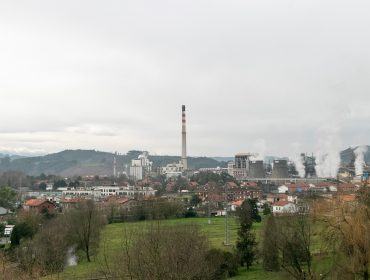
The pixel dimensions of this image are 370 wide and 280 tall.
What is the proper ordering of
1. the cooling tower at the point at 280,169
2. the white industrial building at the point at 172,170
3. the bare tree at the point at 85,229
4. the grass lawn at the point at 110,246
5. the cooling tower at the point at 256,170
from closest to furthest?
the grass lawn at the point at 110,246 → the bare tree at the point at 85,229 → the cooling tower at the point at 280,169 → the cooling tower at the point at 256,170 → the white industrial building at the point at 172,170

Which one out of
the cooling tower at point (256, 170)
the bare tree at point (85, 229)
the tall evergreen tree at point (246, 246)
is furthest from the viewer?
the cooling tower at point (256, 170)

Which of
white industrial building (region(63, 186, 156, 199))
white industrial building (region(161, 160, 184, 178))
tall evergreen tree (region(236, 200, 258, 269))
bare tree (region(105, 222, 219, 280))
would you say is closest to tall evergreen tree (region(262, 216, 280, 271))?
tall evergreen tree (region(236, 200, 258, 269))

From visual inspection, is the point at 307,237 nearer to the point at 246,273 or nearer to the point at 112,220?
the point at 246,273

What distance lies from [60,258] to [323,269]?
13383 millimetres

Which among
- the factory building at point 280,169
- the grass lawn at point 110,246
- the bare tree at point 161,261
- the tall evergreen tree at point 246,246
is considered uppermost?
the factory building at point 280,169

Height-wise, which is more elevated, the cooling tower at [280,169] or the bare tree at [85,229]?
the cooling tower at [280,169]

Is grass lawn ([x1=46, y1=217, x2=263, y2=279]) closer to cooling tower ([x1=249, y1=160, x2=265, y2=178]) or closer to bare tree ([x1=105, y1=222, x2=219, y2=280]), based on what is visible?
bare tree ([x1=105, y1=222, x2=219, y2=280])

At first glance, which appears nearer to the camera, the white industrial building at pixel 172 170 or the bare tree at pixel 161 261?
the bare tree at pixel 161 261

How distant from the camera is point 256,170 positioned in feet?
394

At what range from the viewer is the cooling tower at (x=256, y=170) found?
11944 centimetres

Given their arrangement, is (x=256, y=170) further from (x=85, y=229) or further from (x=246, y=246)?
(x=246, y=246)

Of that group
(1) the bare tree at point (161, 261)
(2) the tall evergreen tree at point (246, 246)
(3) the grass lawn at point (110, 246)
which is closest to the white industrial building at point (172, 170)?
(3) the grass lawn at point (110, 246)

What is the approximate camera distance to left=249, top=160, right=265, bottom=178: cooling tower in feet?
392

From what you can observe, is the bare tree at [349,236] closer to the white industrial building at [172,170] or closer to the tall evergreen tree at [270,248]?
the tall evergreen tree at [270,248]
